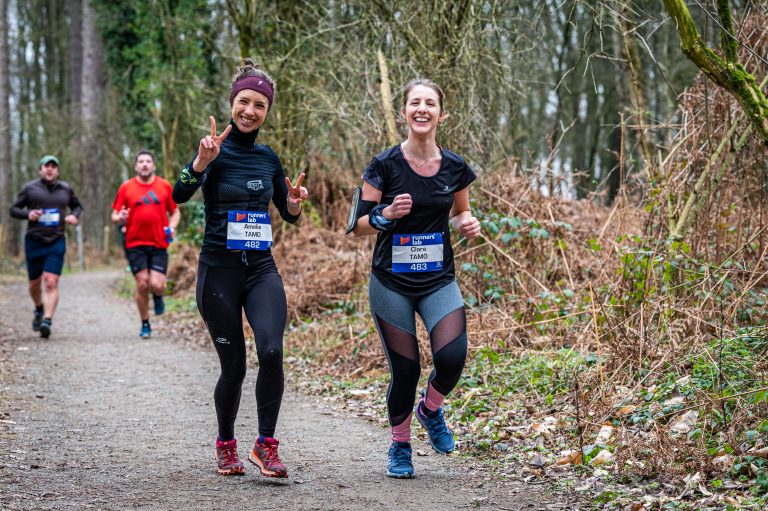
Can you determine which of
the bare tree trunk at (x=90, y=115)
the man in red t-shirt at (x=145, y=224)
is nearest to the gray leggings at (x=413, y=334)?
the man in red t-shirt at (x=145, y=224)

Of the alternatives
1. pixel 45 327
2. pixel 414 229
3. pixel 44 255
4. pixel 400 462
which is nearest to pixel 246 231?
pixel 414 229

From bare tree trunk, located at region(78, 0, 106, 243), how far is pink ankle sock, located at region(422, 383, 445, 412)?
2604 centimetres

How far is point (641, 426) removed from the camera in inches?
209

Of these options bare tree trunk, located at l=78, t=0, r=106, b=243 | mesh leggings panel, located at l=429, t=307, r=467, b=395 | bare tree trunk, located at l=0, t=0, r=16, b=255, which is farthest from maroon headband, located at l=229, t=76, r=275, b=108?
bare tree trunk, located at l=78, t=0, r=106, b=243

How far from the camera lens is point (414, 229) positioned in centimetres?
495

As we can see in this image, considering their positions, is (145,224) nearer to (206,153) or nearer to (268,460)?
(206,153)

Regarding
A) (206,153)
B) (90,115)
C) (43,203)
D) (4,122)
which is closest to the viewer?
(206,153)

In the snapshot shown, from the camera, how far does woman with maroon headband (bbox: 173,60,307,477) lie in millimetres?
4887

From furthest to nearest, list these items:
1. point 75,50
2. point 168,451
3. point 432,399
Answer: point 75,50
point 168,451
point 432,399

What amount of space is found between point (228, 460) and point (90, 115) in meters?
27.2

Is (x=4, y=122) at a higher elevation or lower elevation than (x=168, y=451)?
higher

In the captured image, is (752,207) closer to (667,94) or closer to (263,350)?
(263,350)

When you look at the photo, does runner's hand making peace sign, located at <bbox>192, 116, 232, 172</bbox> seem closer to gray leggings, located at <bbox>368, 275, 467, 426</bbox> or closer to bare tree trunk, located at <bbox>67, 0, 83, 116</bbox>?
gray leggings, located at <bbox>368, 275, 467, 426</bbox>

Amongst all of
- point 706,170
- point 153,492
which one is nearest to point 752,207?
point 706,170
